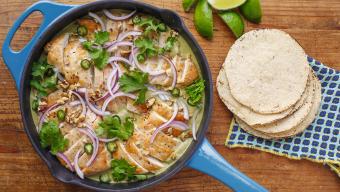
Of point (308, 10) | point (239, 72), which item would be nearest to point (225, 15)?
point (239, 72)

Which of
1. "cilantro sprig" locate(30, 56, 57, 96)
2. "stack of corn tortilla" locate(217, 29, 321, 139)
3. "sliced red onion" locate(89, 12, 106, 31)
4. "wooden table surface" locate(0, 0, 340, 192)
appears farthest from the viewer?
"wooden table surface" locate(0, 0, 340, 192)

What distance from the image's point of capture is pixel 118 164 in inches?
→ 169

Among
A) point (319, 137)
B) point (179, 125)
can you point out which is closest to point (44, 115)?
point (179, 125)

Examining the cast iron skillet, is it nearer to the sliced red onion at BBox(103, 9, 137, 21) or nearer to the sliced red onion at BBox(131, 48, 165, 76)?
the sliced red onion at BBox(103, 9, 137, 21)

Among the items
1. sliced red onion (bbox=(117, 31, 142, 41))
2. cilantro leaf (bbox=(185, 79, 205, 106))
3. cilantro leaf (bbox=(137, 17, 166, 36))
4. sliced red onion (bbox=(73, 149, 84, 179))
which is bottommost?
sliced red onion (bbox=(73, 149, 84, 179))

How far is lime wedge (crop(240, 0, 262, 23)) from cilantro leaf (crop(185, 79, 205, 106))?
77 cm

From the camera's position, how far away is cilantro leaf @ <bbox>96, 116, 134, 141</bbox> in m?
4.25

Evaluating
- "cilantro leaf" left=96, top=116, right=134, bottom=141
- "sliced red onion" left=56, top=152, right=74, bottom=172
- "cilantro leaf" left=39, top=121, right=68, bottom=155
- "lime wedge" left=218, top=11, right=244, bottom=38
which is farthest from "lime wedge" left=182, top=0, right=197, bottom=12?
"sliced red onion" left=56, top=152, right=74, bottom=172

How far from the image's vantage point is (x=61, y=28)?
436 cm

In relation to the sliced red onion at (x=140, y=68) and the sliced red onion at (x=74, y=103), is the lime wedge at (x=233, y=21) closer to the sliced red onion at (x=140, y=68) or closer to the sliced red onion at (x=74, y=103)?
the sliced red onion at (x=140, y=68)

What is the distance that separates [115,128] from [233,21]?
141 centimetres

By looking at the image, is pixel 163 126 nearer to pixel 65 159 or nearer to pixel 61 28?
pixel 65 159

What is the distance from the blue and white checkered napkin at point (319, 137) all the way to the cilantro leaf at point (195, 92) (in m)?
0.51

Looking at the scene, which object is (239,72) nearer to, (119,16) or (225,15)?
(225,15)
